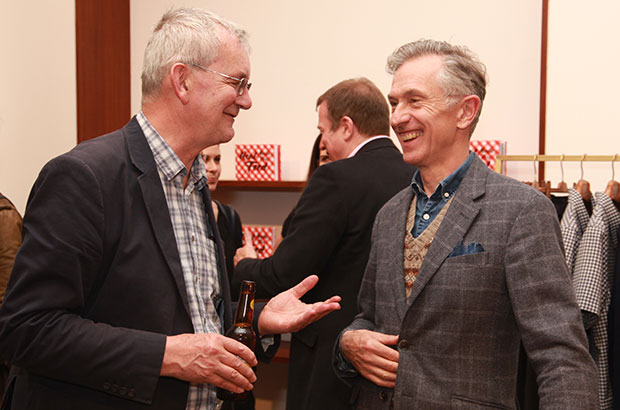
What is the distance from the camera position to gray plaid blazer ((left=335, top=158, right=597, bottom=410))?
4.76 ft

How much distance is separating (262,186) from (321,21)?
125 cm

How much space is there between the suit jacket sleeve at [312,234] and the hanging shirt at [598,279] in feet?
3.49

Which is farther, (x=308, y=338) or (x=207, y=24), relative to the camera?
(x=308, y=338)

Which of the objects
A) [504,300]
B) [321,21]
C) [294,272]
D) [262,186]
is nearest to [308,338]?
[294,272]

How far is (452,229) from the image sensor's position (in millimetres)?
1646

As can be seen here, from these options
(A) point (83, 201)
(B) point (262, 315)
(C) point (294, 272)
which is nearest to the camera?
(A) point (83, 201)

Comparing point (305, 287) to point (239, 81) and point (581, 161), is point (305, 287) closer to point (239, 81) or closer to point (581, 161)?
point (239, 81)

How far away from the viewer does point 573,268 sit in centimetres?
Answer: 268

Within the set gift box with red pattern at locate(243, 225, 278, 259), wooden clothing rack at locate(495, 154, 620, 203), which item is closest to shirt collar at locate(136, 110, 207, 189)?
wooden clothing rack at locate(495, 154, 620, 203)

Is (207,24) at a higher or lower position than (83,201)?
higher

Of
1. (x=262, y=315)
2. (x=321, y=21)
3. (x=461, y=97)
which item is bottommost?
(x=262, y=315)

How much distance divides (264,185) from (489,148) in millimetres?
1463

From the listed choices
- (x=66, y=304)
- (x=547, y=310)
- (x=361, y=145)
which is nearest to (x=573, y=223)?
(x=361, y=145)

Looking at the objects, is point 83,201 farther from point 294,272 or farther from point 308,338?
point 308,338
